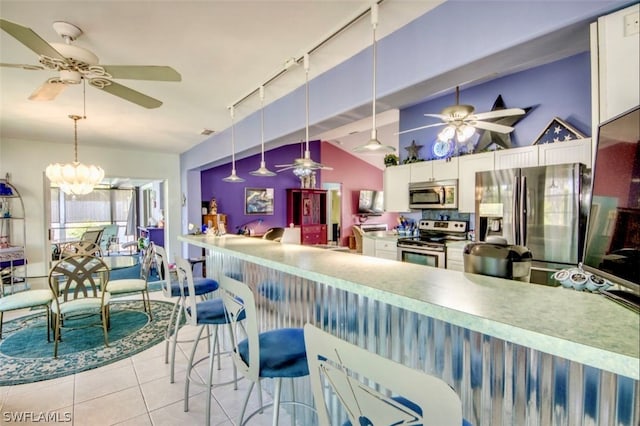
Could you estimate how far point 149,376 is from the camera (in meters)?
2.59

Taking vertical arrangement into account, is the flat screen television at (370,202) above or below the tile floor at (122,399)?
above

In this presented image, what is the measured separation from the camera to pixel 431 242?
4059mm

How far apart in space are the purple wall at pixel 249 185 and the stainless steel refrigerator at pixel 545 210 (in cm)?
520

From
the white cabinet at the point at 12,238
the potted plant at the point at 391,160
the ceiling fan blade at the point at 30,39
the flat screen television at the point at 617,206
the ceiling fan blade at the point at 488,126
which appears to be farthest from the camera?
the potted plant at the point at 391,160

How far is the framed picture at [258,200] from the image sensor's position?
7.56 m

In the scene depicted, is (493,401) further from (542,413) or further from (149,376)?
(149,376)

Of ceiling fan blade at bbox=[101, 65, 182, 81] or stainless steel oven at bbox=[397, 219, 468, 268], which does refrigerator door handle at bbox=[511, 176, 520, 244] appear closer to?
stainless steel oven at bbox=[397, 219, 468, 268]

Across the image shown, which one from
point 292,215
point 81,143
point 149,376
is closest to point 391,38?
point 149,376

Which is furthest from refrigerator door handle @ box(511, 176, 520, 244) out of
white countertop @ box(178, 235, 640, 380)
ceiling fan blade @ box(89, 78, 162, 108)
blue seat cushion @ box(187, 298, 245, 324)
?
ceiling fan blade @ box(89, 78, 162, 108)

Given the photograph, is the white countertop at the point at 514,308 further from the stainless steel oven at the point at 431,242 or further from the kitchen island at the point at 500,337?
the stainless steel oven at the point at 431,242

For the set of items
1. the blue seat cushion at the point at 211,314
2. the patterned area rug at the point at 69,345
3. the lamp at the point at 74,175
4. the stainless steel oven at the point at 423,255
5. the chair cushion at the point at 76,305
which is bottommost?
the patterned area rug at the point at 69,345

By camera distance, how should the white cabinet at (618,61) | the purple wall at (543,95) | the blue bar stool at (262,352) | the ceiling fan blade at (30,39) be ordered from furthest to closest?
1. the purple wall at (543,95)
2. the ceiling fan blade at (30,39)
3. the blue bar stool at (262,352)
4. the white cabinet at (618,61)

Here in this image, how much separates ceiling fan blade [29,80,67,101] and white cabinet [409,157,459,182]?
4109mm

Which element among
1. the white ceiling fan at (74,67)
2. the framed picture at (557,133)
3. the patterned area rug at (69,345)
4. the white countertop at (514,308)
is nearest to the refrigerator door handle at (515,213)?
the framed picture at (557,133)
